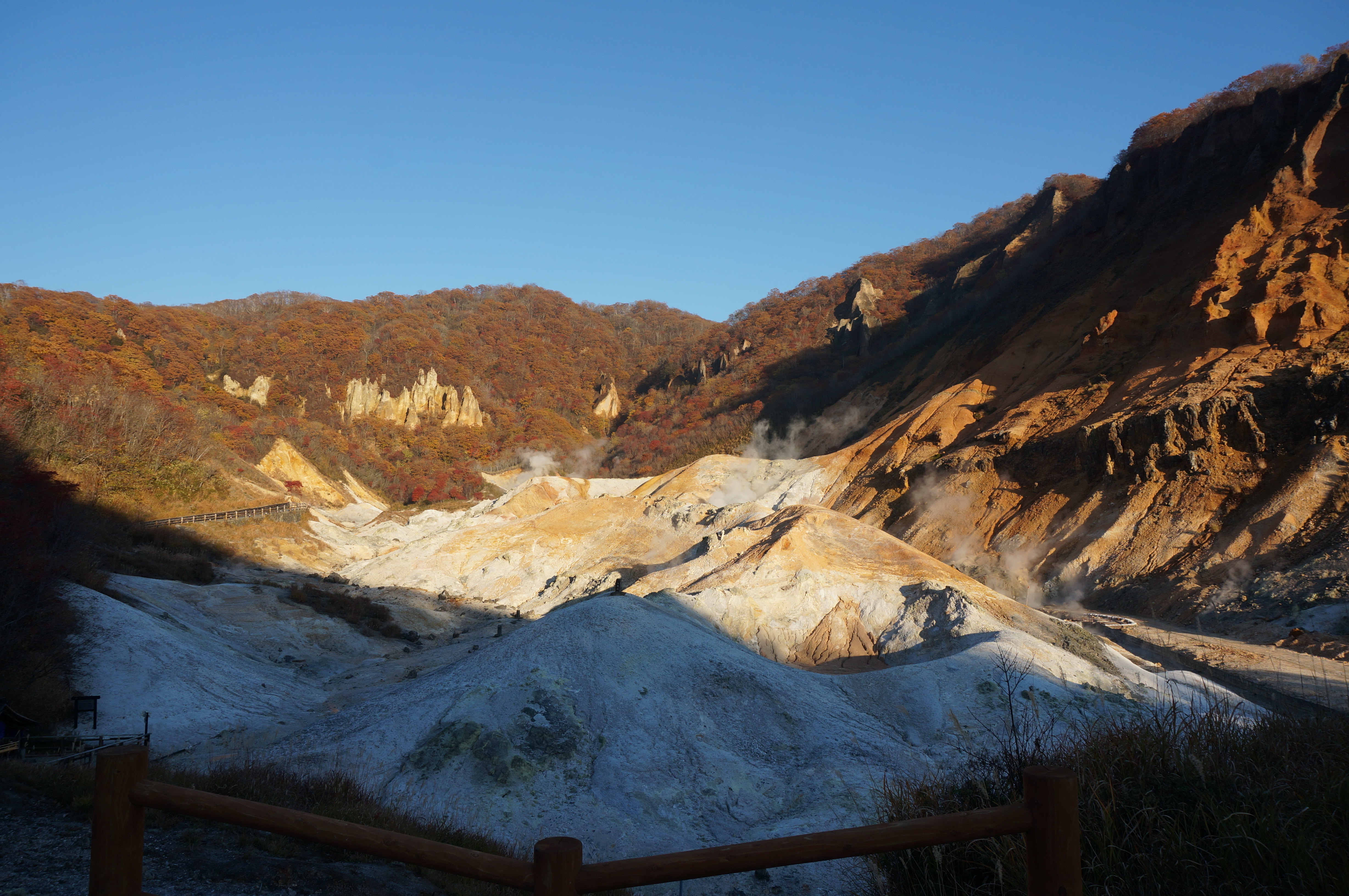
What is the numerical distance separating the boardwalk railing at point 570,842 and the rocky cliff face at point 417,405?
292 ft

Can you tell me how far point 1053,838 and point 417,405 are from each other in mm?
94663

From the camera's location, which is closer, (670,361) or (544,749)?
(544,749)

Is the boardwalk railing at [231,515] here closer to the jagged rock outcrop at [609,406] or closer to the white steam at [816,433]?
the white steam at [816,433]

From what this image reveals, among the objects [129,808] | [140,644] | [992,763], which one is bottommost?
[140,644]

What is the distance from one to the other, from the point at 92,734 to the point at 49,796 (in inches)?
363

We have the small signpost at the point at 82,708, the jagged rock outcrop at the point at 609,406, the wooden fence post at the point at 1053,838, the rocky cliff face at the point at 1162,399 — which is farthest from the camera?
the jagged rock outcrop at the point at 609,406

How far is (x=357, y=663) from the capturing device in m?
24.1

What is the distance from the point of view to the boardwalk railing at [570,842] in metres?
2.40

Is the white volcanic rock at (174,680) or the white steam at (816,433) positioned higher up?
the white steam at (816,433)

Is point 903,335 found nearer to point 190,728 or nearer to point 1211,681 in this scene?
point 1211,681

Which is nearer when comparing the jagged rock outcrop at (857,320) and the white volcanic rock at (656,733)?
the white volcanic rock at (656,733)

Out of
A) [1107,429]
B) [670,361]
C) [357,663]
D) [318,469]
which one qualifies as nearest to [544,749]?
[357,663]

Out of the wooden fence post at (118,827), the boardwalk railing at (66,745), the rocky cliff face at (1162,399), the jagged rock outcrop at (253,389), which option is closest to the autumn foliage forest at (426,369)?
the jagged rock outcrop at (253,389)

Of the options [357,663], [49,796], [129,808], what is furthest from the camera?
[357,663]
